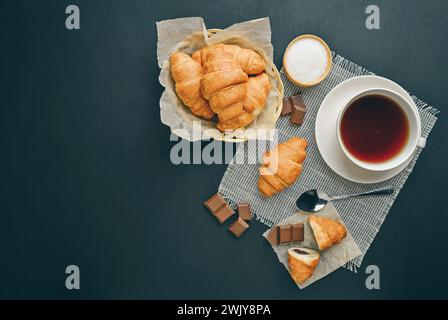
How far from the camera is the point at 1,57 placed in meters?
1.60

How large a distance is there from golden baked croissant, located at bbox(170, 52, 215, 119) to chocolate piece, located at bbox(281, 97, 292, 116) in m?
0.26

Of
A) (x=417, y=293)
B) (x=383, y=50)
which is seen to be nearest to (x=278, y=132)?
(x=383, y=50)

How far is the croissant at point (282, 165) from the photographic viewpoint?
150 cm

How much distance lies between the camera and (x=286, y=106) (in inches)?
60.1

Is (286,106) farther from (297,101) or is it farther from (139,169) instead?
(139,169)

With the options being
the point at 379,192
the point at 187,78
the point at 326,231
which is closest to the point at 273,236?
the point at 326,231

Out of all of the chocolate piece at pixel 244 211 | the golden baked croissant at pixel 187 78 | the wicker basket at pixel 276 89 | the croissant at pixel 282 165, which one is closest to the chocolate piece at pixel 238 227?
the chocolate piece at pixel 244 211

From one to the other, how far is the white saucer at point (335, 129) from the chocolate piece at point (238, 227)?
1.10ft

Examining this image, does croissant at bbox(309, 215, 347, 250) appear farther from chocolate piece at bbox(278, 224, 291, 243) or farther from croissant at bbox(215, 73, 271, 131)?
croissant at bbox(215, 73, 271, 131)

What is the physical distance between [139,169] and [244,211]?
38cm

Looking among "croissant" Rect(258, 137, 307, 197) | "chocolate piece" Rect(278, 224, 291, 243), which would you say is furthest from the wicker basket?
"chocolate piece" Rect(278, 224, 291, 243)

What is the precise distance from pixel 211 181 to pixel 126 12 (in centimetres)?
63

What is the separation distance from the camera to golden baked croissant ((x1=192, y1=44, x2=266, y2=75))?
1.40 m
